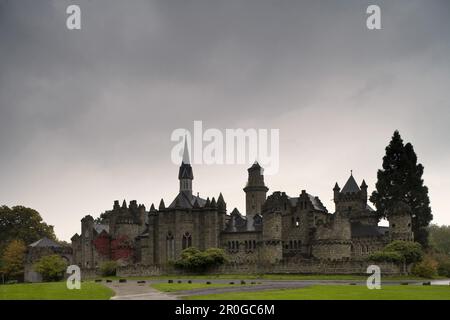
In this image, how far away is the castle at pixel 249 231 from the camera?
94.5 m

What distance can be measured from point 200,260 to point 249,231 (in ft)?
53.1

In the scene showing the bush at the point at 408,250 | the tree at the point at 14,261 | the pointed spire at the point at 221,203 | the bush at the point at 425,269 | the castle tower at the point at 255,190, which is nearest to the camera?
the bush at the point at 425,269

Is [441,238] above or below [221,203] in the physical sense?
below

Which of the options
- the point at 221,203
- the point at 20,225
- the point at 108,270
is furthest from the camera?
the point at 20,225

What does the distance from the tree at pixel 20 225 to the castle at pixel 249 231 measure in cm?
2141

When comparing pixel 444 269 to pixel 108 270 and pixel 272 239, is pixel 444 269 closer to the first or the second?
pixel 272 239

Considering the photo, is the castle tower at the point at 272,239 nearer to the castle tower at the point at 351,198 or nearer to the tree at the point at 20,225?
the castle tower at the point at 351,198

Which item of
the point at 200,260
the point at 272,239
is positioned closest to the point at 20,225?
Answer: the point at 200,260

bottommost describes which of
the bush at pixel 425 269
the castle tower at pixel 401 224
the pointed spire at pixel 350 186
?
the bush at pixel 425 269

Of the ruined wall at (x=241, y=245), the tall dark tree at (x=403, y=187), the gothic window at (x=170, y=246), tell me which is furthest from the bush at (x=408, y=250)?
the gothic window at (x=170, y=246)

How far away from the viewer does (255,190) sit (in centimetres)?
12375

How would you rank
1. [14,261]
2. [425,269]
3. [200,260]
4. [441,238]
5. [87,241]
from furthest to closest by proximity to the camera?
[441,238] < [87,241] < [14,261] < [200,260] < [425,269]
